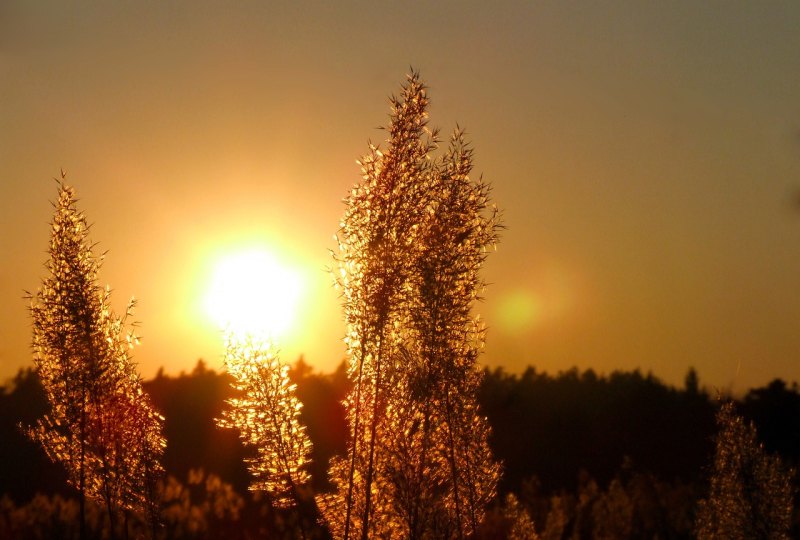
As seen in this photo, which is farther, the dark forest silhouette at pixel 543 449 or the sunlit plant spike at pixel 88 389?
the dark forest silhouette at pixel 543 449

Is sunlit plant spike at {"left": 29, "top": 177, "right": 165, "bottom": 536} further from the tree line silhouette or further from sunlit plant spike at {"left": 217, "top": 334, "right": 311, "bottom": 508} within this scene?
sunlit plant spike at {"left": 217, "top": 334, "right": 311, "bottom": 508}

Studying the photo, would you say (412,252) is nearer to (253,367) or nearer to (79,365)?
(253,367)

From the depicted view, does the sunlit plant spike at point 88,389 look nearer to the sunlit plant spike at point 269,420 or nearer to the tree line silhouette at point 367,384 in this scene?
the tree line silhouette at point 367,384

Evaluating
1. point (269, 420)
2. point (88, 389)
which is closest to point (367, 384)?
point (269, 420)

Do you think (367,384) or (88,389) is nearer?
(367,384)

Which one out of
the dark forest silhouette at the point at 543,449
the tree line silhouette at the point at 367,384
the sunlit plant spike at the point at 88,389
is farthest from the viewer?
the dark forest silhouette at the point at 543,449

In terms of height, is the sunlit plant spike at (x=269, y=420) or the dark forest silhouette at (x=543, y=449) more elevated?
the dark forest silhouette at (x=543, y=449)

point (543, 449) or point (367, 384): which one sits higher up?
point (543, 449)

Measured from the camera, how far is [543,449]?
14150cm

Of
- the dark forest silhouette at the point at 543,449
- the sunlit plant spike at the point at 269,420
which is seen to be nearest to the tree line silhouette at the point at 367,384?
the sunlit plant spike at the point at 269,420

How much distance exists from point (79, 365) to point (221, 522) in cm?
6458

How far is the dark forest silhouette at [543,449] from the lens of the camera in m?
83.8

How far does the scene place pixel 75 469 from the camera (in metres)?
23.5

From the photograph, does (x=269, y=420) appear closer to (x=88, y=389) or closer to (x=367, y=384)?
(x=367, y=384)
